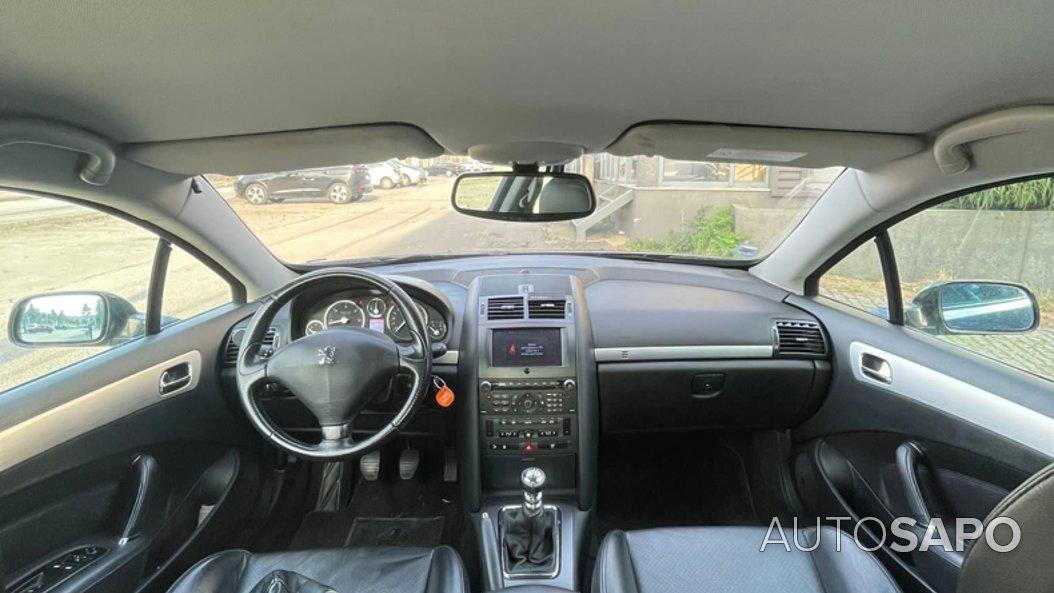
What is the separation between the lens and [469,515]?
2840 millimetres

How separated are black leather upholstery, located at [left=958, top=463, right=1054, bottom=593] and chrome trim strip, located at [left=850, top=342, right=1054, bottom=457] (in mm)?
1070

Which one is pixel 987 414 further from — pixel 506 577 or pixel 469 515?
pixel 469 515

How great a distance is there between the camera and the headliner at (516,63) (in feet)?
3.67

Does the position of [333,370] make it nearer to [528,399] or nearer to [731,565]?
[528,399]

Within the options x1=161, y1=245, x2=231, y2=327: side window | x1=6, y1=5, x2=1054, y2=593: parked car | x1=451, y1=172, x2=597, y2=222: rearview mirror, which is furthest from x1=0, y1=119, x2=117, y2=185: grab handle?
x1=451, y1=172, x2=597, y2=222: rearview mirror

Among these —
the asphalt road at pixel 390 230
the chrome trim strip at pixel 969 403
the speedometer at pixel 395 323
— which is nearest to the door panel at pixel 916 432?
the chrome trim strip at pixel 969 403

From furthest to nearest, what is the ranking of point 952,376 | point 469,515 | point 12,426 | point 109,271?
point 469,515 → point 109,271 → point 952,376 → point 12,426

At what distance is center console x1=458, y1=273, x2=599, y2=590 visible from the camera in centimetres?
276

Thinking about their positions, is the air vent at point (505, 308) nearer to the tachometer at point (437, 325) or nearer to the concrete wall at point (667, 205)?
the tachometer at point (437, 325)

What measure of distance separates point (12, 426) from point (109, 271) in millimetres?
769

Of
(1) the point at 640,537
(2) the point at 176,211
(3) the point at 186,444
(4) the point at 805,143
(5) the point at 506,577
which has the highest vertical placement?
(4) the point at 805,143

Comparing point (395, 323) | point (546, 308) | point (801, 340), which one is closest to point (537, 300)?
point (546, 308)

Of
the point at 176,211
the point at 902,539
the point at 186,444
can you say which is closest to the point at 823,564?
the point at 902,539

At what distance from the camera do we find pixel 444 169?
2908 mm
